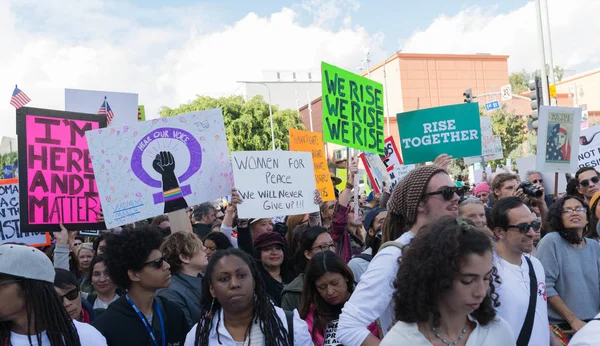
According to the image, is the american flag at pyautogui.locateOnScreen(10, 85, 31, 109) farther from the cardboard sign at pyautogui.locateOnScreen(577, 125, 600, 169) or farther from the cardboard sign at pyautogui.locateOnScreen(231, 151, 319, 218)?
the cardboard sign at pyautogui.locateOnScreen(577, 125, 600, 169)

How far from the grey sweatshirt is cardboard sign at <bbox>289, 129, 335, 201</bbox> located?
3.99m

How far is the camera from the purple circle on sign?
209 inches

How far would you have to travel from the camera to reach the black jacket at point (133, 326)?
10.8 ft

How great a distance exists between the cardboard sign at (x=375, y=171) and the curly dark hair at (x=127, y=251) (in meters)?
6.40

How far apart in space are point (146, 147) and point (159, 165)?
199mm

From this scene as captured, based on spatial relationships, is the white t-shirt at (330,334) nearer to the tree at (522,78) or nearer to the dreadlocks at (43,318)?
the dreadlocks at (43,318)

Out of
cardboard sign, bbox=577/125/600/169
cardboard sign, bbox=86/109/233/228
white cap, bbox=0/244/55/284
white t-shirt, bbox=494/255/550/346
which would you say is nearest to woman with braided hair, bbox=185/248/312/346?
white cap, bbox=0/244/55/284

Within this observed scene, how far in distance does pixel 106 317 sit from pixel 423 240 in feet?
6.34

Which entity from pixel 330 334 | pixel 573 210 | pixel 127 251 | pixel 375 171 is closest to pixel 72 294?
pixel 127 251

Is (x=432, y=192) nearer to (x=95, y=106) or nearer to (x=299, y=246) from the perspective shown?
(x=299, y=246)

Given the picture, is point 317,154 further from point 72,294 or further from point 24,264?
point 24,264

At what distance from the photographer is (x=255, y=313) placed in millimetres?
3203

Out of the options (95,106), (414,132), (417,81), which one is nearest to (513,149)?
(417,81)

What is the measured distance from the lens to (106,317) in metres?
3.37
